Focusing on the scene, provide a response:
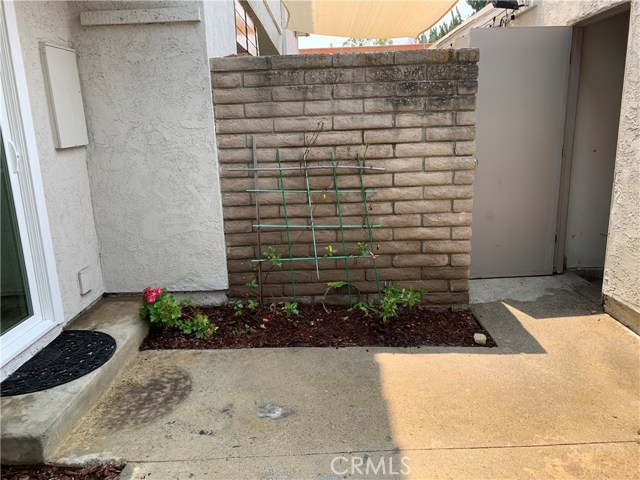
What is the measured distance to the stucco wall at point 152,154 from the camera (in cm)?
370

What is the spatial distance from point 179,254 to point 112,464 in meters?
1.90

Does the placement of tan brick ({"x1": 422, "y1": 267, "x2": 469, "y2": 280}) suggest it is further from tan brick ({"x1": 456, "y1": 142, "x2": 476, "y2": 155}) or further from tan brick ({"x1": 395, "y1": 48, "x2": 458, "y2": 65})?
tan brick ({"x1": 395, "y1": 48, "x2": 458, "y2": 65})

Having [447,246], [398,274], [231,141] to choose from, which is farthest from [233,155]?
[447,246]

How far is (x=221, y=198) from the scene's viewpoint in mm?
3971

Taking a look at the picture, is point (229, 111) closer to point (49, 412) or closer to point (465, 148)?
point (465, 148)

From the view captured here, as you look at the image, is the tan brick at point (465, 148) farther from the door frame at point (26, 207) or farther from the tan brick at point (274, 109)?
the door frame at point (26, 207)

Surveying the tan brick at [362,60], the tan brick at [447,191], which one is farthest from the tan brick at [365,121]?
the tan brick at [447,191]

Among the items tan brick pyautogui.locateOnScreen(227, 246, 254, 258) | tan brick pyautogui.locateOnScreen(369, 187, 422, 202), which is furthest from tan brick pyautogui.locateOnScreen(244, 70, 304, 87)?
tan brick pyautogui.locateOnScreen(227, 246, 254, 258)

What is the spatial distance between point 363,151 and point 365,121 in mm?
232

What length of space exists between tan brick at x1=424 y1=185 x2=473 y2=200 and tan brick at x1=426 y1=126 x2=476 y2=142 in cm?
38

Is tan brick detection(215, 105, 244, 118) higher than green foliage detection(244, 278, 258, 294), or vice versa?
tan brick detection(215, 105, 244, 118)

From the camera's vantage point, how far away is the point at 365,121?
12.6 ft

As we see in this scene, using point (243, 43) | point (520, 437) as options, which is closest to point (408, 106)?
point (520, 437)

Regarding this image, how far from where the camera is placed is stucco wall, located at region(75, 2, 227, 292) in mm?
3701
